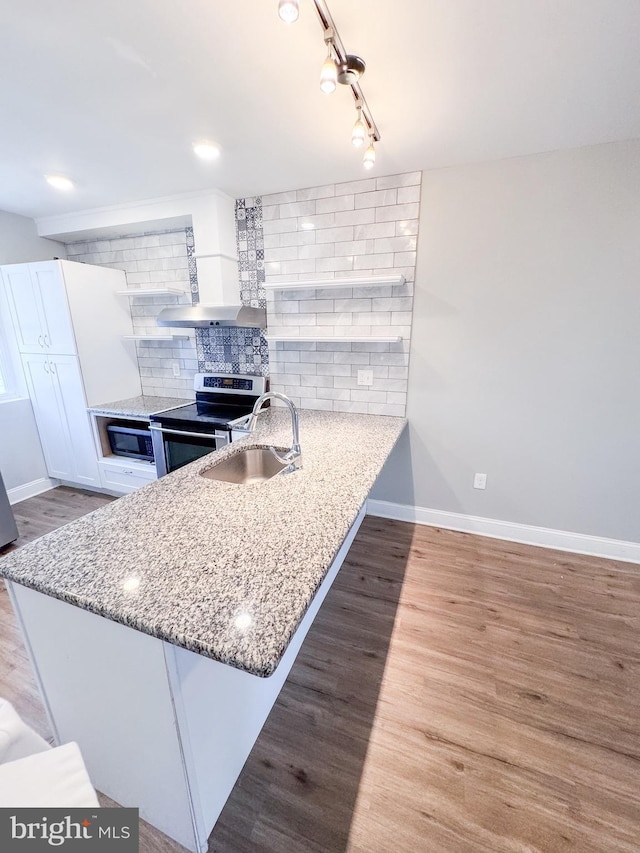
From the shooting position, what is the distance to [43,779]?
1.90ft

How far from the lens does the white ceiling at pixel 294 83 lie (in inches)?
41.6

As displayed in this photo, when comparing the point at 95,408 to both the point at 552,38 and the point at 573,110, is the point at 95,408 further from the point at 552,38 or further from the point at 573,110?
the point at 573,110

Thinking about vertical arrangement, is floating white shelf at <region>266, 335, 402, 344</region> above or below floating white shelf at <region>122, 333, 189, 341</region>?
below

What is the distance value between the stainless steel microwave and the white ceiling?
5.78 feet

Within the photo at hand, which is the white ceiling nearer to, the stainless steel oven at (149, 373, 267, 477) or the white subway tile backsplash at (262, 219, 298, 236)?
the white subway tile backsplash at (262, 219, 298, 236)

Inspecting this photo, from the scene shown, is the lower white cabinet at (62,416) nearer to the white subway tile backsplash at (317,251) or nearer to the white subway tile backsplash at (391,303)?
the white subway tile backsplash at (317,251)

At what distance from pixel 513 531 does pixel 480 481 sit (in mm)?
425

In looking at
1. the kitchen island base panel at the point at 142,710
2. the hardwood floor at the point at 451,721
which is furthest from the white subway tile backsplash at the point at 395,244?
the kitchen island base panel at the point at 142,710

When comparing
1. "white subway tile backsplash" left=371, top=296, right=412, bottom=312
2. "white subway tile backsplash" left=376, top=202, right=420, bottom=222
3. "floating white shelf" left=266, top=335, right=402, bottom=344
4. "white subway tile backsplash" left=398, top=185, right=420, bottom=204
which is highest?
"white subway tile backsplash" left=398, top=185, right=420, bottom=204

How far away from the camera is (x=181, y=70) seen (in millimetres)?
1267

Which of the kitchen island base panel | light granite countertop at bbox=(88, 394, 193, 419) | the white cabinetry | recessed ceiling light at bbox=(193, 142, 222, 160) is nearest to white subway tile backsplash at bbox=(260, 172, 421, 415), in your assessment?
recessed ceiling light at bbox=(193, 142, 222, 160)

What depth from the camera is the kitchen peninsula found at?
28.5 inches

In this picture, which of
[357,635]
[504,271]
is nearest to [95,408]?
[357,635]

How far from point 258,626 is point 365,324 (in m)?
Answer: 2.12
